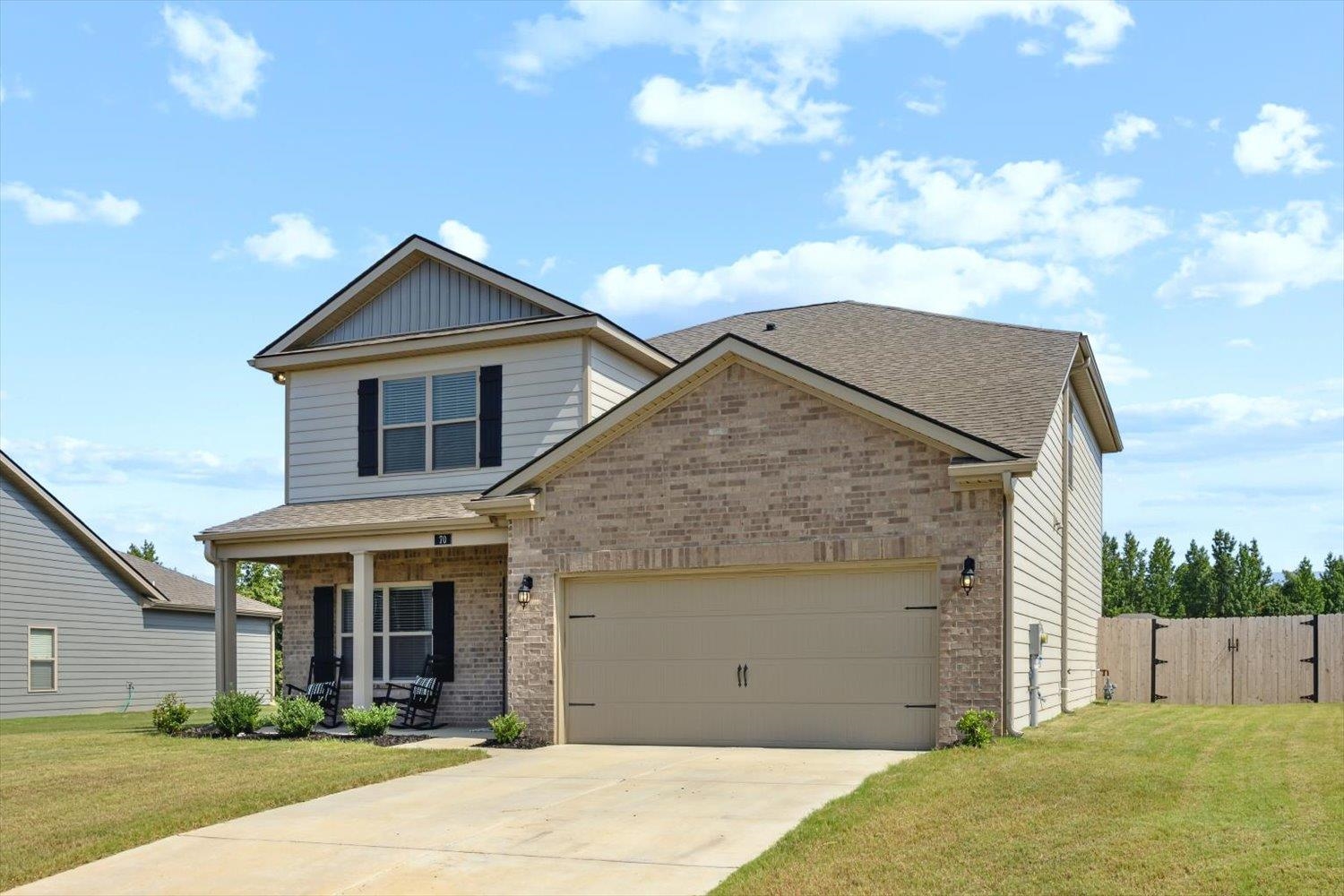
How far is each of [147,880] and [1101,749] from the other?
32.0 ft

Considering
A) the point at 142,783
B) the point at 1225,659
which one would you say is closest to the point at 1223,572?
the point at 1225,659

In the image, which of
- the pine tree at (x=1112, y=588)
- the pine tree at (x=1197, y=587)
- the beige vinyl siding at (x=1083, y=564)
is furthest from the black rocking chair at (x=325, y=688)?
the pine tree at (x=1197, y=587)

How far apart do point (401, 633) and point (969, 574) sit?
32.6 ft

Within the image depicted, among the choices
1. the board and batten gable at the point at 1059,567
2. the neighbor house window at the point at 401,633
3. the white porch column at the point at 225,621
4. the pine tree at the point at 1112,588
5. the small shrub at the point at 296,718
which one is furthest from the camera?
the pine tree at the point at 1112,588

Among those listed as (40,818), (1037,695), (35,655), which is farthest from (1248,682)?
(35,655)

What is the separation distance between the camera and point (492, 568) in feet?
66.7

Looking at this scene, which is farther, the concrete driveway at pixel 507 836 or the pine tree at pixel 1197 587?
the pine tree at pixel 1197 587

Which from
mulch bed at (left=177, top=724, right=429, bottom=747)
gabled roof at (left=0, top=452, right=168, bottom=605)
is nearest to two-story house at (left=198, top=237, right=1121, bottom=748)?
mulch bed at (left=177, top=724, right=429, bottom=747)

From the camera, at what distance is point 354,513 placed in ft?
66.9

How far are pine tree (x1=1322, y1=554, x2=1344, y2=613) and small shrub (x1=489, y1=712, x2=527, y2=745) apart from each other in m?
35.7

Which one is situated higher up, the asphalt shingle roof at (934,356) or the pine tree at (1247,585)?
the asphalt shingle roof at (934,356)

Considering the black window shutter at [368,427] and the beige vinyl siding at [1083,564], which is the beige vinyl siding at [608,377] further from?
the beige vinyl siding at [1083,564]

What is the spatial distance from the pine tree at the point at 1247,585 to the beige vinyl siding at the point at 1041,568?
94.9 feet

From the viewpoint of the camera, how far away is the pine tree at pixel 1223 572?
158 feet
